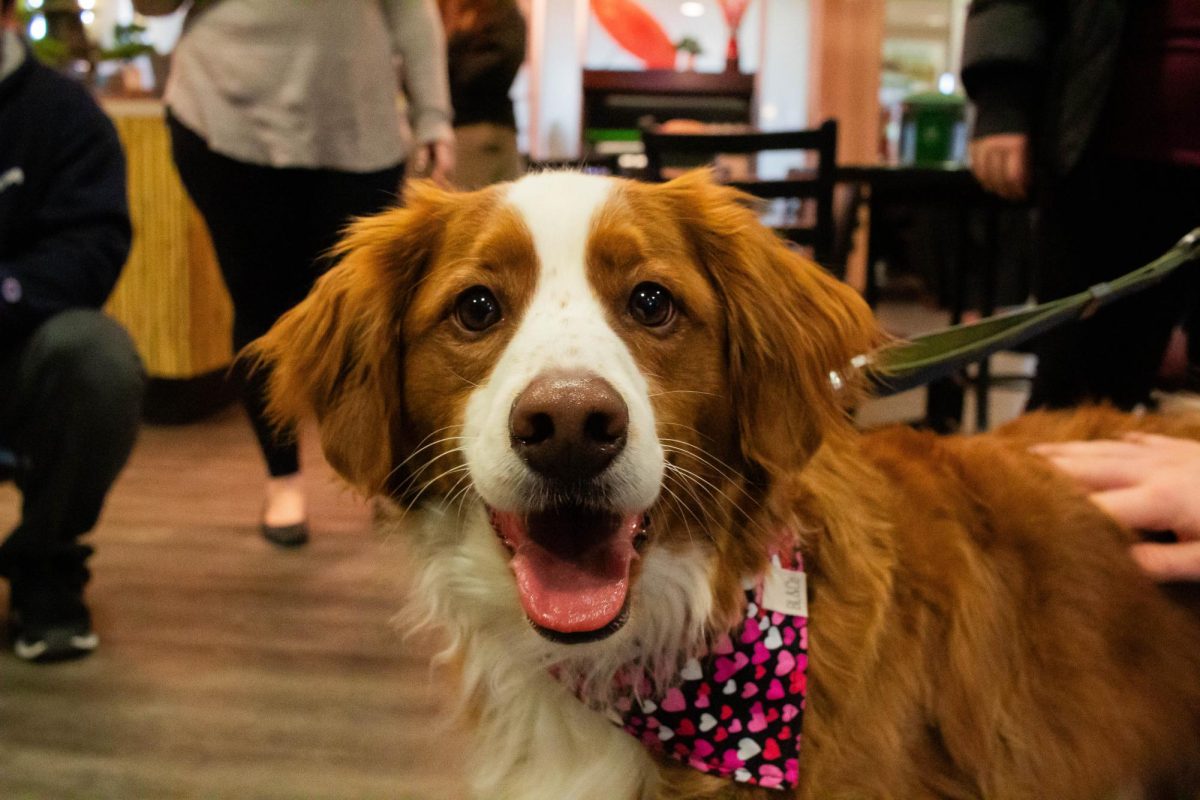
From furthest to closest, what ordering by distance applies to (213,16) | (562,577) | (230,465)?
(230,465) < (213,16) < (562,577)

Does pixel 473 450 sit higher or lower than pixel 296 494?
higher

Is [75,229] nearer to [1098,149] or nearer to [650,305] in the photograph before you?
[650,305]

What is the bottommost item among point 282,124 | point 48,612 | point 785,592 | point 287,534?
point 287,534

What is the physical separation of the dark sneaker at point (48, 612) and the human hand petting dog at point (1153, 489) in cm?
205

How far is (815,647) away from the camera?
1176 millimetres

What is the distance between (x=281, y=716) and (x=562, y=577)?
1112mm

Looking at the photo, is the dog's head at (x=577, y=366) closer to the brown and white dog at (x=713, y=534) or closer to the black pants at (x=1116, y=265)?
the brown and white dog at (x=713, y=534)

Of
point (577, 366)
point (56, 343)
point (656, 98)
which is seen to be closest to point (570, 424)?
point (577, 366)

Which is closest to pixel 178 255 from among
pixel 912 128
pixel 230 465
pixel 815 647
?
pixel 230 465

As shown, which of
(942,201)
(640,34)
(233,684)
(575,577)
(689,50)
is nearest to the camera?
(575,577)

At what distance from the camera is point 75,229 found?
2.22m

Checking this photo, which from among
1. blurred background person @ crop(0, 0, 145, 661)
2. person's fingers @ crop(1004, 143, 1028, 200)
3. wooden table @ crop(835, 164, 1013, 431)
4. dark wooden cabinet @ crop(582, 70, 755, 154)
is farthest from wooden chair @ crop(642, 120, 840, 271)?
dark wooden cabinet @ crop(582, 70, 755, 154)

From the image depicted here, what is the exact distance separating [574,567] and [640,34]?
28.0 ft

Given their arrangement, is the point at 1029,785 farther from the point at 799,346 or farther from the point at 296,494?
the point at 296,494
